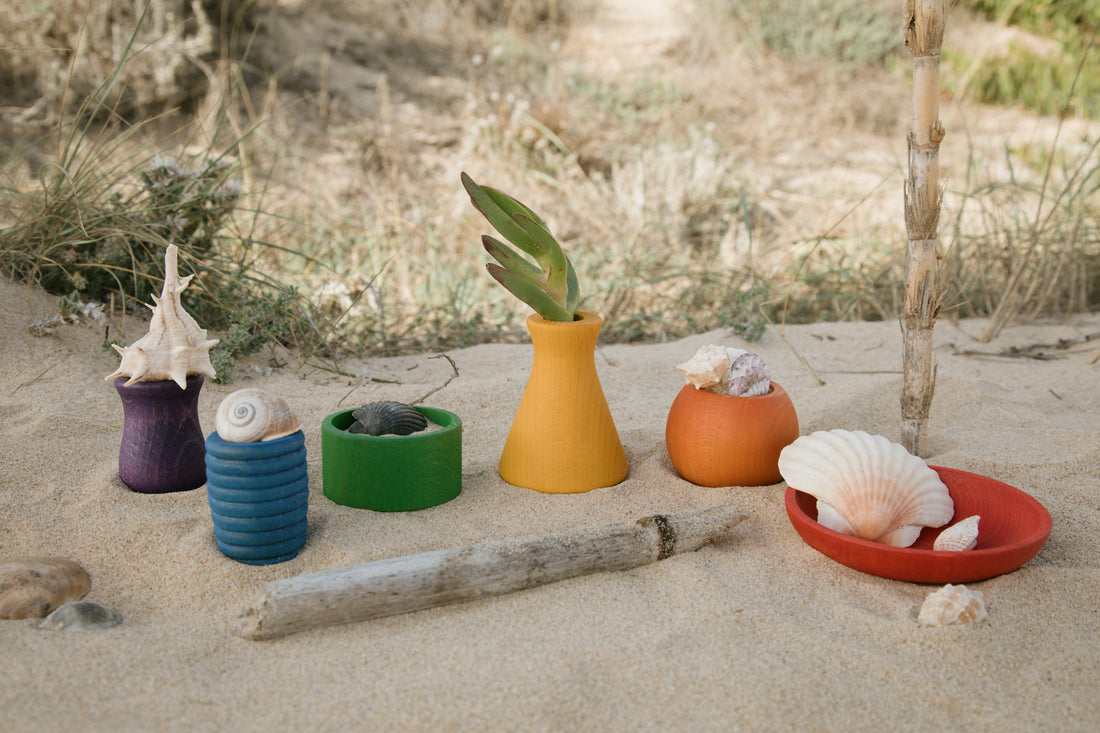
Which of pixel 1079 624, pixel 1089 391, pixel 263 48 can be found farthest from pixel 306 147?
pixel 1079 624

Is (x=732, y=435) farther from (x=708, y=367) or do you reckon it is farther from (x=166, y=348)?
(x=166, y=348)

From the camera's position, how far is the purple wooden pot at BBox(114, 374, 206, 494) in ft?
6.59

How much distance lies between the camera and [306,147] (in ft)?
21.5

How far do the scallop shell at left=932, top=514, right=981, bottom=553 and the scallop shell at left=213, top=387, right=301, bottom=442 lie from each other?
4.75 ft

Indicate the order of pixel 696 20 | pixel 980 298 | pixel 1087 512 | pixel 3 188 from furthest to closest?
1. pixel 696 20
2. pixel 980 298
3. pixel 3 188
4. pixel 1087 512

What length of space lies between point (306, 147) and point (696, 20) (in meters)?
4.68

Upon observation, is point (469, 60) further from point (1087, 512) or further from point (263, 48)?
point (1087, 512)

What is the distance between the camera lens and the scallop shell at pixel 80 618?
1555mm

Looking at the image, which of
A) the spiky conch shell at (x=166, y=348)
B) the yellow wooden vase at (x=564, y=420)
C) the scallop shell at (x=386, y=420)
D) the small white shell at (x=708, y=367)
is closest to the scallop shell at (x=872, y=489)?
the small white shell at (x=708, y=367)

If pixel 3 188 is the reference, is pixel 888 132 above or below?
above

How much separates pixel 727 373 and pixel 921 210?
64 cm

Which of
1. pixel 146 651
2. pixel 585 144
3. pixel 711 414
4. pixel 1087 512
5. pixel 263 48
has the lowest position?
pixel 146 651

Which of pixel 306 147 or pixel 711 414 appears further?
pixel 306 147

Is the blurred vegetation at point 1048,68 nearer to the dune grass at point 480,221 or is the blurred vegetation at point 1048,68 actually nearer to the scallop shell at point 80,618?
the dune grass at point 480,221
